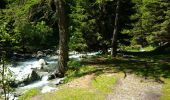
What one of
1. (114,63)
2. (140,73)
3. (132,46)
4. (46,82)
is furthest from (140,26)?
(46,82)

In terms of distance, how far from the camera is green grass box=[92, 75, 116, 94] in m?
23.8

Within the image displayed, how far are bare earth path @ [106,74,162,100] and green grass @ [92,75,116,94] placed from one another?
0.43 metres

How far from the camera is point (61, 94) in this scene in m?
23.0

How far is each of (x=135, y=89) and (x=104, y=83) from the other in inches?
95.1

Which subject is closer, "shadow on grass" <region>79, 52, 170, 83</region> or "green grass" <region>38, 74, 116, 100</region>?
"green grass" <region>38, 74, 116, 100</region>

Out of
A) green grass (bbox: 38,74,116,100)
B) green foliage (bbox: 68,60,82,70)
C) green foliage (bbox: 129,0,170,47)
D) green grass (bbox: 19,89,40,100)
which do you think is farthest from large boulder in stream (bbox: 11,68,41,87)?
green foliage (bbox: 129,0,170,47)

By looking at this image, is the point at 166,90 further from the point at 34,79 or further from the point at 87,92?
the point at 34,79

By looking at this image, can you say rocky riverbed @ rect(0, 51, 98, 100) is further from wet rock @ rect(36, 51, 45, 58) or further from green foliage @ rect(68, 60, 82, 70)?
wet rock @ rect(36, 51, 45, 58)

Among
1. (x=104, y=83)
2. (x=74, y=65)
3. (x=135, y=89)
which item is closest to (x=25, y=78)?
(x=74, y=65)

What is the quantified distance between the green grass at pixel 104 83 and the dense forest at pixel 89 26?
13.6 ft

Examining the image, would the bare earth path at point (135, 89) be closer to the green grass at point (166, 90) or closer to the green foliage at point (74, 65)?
the green grass at point (166, 90)

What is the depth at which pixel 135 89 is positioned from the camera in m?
23.7

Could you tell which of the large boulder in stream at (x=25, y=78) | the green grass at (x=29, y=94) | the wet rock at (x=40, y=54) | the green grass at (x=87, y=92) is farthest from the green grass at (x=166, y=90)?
the wet rock at (x=40, y=54)

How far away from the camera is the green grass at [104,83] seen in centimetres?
2376
